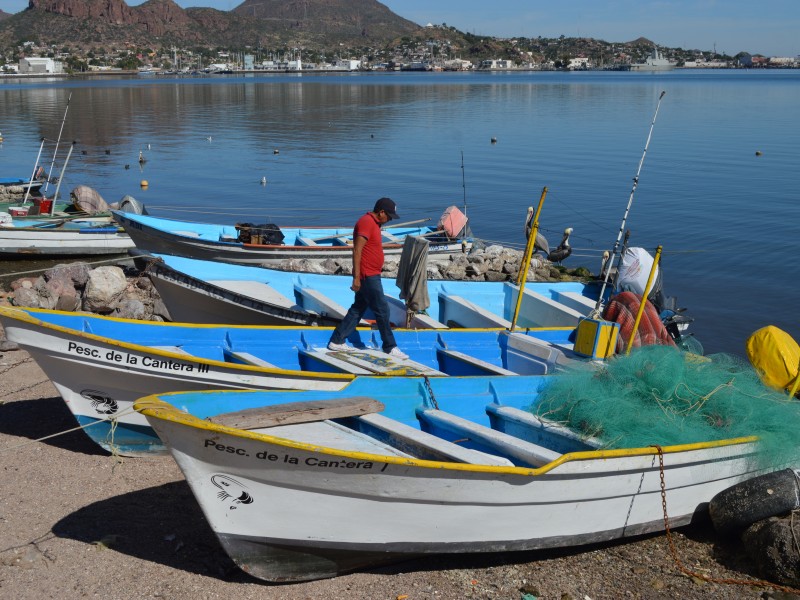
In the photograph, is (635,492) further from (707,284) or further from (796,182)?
(796,182)

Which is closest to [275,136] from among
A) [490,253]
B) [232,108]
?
[232,108]

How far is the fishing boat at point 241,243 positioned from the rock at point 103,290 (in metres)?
2.50

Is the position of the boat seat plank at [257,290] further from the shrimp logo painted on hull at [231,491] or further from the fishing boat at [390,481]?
the shrimp logo painted on hull at [231,491]

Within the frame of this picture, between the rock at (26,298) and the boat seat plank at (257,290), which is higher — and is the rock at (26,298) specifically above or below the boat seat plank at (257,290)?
below

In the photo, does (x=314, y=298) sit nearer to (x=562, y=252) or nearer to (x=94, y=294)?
(x=94, y=294)

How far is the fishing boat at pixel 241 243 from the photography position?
1739 centimetres

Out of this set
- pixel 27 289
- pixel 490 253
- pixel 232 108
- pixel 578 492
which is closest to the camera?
pixel 578 492

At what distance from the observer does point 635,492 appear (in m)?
7.56

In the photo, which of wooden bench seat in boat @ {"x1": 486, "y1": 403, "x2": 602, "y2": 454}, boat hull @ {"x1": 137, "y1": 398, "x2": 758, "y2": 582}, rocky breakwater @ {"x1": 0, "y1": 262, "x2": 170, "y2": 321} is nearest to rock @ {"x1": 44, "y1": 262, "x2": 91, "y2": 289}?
rocky breakwater @ {"x1": 0, "y1": 262, "x2": 170, "y2": 321}

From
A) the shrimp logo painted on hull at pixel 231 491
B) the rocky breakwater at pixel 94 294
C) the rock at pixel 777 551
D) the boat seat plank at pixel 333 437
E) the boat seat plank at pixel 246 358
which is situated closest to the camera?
the shrimp logo painted on hull at pixel 231 491

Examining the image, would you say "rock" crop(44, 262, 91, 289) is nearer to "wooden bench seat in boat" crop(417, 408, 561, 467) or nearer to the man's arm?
the man's arm

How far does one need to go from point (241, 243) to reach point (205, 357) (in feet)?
26.3

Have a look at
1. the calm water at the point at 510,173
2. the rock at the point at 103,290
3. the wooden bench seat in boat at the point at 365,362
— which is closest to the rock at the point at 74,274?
the rock at the point at 103,290

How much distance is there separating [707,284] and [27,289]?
15241mm
